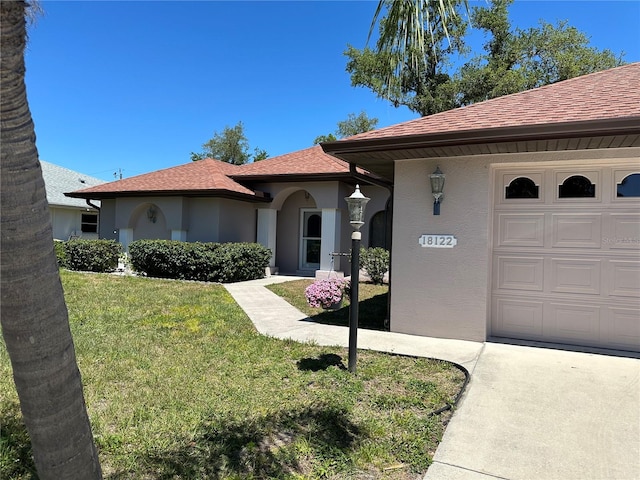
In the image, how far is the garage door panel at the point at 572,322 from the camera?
5.85 metres

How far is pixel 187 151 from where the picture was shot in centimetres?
4275

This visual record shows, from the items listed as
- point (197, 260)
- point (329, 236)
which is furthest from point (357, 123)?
point (197, 260)

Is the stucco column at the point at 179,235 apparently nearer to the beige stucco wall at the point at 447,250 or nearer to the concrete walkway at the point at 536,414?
the concrete walkway at the point at 536,414

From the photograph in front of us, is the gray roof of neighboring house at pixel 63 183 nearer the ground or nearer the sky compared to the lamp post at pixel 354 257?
nearer the sky

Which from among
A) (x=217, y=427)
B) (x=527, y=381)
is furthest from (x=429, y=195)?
(x=217, y=427)

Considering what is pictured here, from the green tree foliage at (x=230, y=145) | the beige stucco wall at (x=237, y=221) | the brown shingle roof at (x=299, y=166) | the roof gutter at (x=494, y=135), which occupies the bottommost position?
the beige stucco wall at (x=237, y=221)

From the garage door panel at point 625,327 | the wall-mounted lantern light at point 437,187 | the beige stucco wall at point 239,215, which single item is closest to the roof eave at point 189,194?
the beige stucco wall at point 239,215

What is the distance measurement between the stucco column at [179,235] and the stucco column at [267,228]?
111 inches

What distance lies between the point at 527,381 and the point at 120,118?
2712cm

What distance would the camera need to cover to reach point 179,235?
15.0 meters

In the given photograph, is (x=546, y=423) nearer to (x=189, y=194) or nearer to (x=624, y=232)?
(x=624, y=232)

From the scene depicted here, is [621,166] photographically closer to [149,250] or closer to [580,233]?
[580,233]

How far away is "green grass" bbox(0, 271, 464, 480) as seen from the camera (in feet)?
9.81

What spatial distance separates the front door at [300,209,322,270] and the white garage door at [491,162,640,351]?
10.2 m
